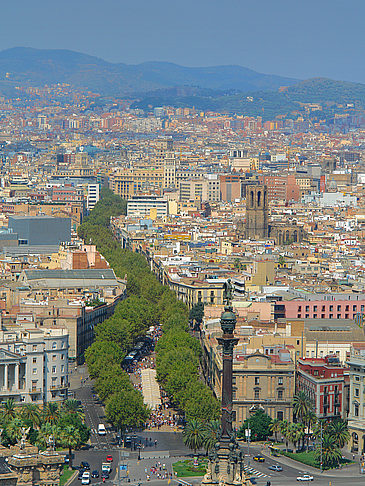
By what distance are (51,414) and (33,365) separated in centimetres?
877

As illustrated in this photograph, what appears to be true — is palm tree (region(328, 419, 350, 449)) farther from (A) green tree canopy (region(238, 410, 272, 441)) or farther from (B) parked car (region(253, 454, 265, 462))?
(B) parked car (region(253, 454, 265, 462))

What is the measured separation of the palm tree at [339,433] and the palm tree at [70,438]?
15.9m

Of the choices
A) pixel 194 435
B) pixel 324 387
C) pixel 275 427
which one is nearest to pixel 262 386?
pixel 324 387

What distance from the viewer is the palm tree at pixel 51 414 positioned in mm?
78250

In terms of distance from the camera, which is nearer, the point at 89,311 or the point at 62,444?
the point at 62,444

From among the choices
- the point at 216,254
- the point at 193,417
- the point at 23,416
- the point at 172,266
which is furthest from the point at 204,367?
the point at 216,254

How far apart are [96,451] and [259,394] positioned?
15105 mm

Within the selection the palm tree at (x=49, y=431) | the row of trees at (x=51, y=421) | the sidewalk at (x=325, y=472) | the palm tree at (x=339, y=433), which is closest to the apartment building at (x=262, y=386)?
the palm tree at (x=339, y=433)

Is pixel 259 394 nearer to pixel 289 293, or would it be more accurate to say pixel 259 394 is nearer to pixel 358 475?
pixel 358 475

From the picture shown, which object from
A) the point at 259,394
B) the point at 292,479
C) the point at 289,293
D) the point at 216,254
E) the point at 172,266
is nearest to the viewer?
the point at 292,479

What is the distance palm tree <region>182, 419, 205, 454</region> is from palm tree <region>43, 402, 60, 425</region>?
7939 millimetres

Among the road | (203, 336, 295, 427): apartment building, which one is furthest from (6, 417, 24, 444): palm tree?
(203, 336, 295, 427): apartment building

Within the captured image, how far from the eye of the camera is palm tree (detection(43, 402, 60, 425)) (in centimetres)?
7825

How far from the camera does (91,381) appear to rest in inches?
3895
